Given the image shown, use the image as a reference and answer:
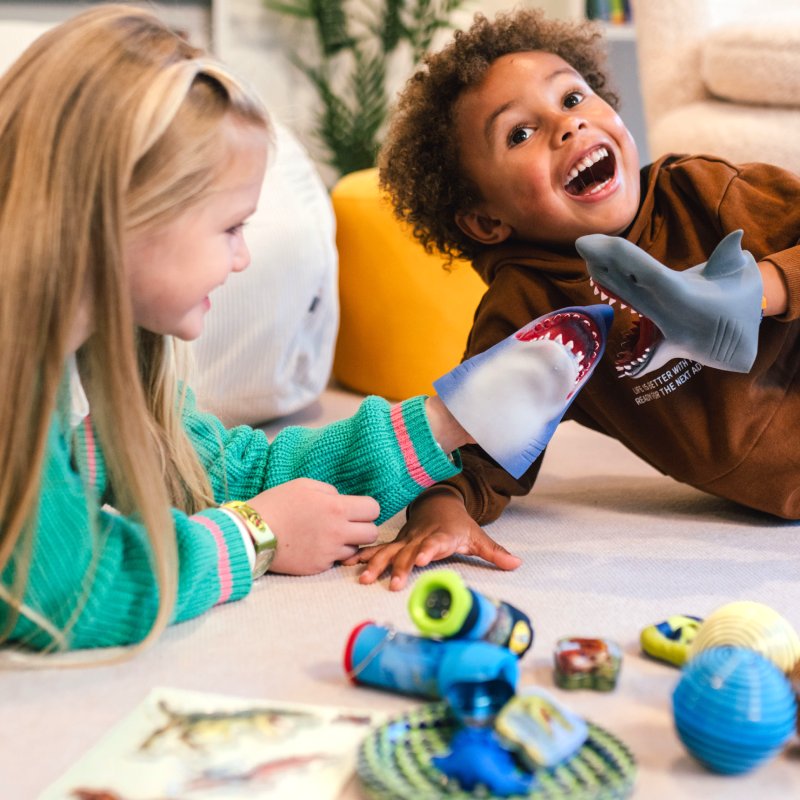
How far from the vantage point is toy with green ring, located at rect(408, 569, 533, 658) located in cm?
76

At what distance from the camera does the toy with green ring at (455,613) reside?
763 millimetres

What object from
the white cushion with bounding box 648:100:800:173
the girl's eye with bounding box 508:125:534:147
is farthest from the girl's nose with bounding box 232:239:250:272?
the white cushion with bounding box 648:100:800:173

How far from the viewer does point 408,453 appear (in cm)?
107

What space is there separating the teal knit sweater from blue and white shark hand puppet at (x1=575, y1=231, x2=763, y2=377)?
229 millimetres

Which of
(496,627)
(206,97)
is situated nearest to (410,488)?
(496,627)

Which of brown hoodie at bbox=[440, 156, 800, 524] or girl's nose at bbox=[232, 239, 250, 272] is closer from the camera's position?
girl's nose at bbox=[232, 239, 250, 272]

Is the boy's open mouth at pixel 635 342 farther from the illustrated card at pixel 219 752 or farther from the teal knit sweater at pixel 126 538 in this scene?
the illustrated card at pixel 219 752

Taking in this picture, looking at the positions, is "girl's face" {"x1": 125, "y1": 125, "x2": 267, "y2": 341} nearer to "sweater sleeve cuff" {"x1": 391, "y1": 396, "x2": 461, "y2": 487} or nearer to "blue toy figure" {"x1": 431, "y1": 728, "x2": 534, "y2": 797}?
"sweater sleeve cuff" {"x1": 391, "y1": 396, "x2": 461, "y2": 487}

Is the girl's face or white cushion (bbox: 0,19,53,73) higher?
white cushion (bbox: 0,19,53,73)

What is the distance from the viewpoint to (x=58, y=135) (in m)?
0.80

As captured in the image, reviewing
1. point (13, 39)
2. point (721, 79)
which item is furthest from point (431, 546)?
point (721, 79)

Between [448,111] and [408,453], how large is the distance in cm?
44

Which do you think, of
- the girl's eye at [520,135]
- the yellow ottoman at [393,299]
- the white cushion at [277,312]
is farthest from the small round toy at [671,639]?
the yellow ottoman at [393,299]

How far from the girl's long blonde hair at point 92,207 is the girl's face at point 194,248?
17 millimetres
